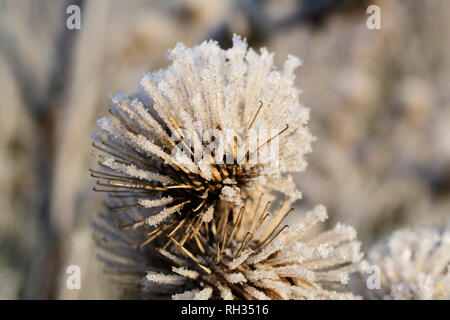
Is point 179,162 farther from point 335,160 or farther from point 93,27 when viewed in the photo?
point 335,160

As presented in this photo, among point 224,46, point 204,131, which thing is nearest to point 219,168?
point 204,131

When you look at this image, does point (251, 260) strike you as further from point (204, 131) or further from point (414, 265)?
point (414, 265)

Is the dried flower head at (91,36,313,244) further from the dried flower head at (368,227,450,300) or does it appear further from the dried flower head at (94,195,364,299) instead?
the dried flower head at (368,227,450,300)

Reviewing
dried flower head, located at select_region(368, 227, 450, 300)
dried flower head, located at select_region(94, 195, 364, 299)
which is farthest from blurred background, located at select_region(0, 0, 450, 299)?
dried flower head, located at select_region(368, 227, 450, 300)

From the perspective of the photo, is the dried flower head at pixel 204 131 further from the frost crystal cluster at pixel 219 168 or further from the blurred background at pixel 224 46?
the blurred background at pixel 224 46

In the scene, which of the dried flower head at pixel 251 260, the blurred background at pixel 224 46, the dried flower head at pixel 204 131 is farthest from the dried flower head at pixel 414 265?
the blurred background at pixel 224 46
